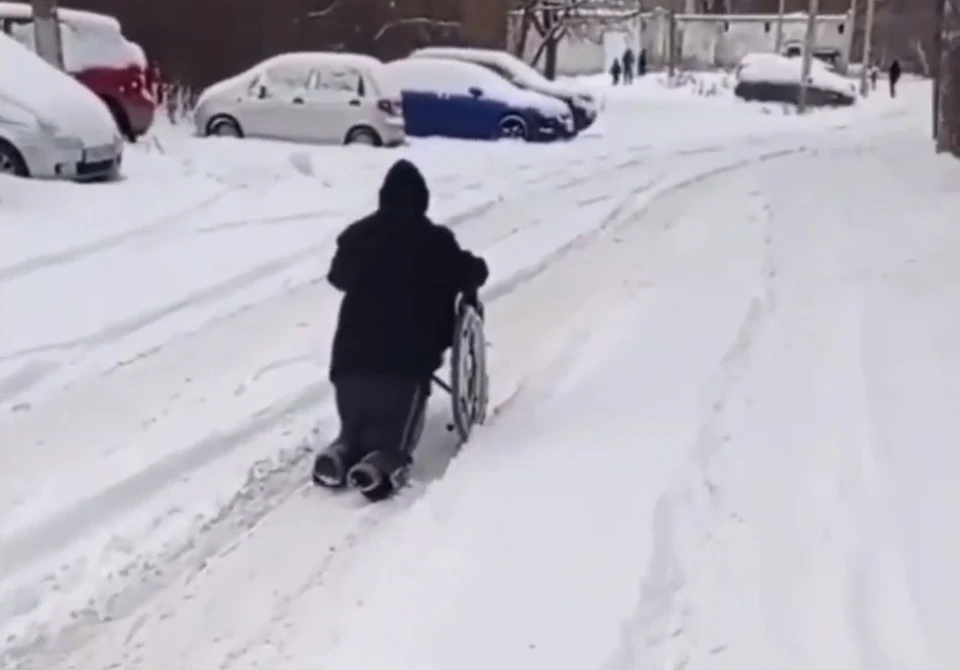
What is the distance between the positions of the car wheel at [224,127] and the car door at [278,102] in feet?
0.51

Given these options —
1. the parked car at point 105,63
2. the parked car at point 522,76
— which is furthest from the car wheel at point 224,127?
the parked car at point 522,76

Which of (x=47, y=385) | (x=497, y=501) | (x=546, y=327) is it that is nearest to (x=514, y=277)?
(x=546, y=327)

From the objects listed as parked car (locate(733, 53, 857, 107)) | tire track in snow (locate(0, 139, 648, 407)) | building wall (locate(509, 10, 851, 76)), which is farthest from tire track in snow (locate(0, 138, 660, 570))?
building wall (locate(509, 10, 851, 76))

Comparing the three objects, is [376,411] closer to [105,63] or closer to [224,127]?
[105,63]

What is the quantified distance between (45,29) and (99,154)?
4701 mm

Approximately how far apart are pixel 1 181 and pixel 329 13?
20.8m

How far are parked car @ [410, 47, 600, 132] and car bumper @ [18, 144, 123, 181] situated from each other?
12.5 m

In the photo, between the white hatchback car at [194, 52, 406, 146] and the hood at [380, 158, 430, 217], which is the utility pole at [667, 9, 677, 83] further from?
the hood at [380, 158, 430, 217]

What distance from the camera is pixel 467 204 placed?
51.4 ft

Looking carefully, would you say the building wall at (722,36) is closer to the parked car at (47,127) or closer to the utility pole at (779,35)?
the utility pole at (779,35)

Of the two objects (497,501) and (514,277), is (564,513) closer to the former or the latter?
Result: (497,501)

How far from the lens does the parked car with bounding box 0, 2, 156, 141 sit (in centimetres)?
1964

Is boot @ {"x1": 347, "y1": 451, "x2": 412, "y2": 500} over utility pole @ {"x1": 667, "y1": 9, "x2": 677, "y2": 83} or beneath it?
over

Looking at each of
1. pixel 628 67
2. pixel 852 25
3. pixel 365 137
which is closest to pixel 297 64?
pixel 365 137
